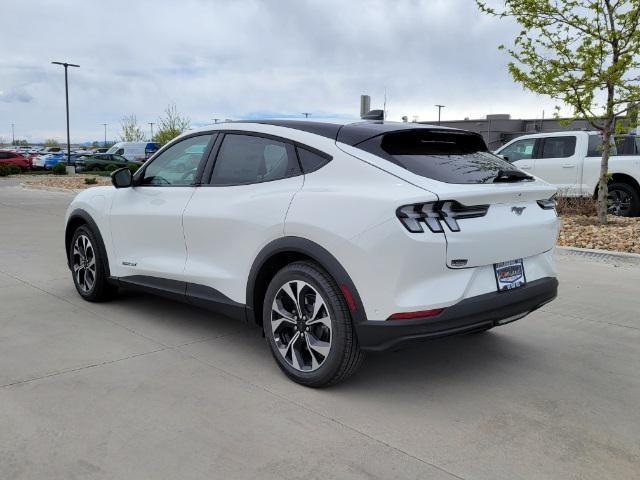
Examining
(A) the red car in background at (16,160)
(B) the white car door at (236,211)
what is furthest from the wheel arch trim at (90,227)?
(A) the red car in background at (16,160)

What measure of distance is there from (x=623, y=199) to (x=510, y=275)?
910 cm

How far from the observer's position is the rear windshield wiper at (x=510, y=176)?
3686mm

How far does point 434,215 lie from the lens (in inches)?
127

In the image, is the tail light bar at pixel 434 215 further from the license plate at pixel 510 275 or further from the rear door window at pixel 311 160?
the rear door window at pixel 311 160

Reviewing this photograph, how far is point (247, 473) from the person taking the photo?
273 cm

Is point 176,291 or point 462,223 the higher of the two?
point 462,223

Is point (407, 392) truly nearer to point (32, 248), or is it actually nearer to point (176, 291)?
point (176, 291)

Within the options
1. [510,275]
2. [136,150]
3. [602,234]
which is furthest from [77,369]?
[136,150]

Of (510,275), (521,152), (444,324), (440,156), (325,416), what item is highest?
(521,152)

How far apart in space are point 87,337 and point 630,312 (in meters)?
4.73

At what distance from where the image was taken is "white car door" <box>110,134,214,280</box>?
14.9 feet

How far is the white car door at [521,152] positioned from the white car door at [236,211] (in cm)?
941

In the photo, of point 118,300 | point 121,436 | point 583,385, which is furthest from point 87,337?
point 583,385

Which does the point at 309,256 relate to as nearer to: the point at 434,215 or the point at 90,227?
the point at 434,215
